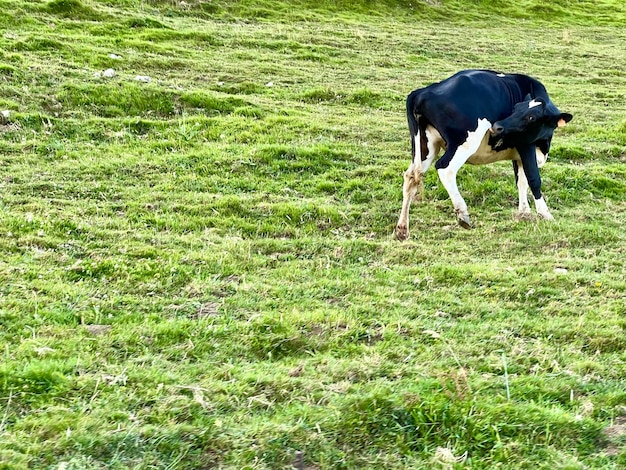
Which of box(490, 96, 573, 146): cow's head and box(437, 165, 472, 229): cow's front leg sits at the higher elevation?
box(490, 96, 573, 146): cow's head

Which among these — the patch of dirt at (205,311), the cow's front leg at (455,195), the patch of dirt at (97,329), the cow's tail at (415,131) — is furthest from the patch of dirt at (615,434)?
the cow's tail at (415,131)

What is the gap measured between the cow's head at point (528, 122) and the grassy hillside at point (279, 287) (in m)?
1.09

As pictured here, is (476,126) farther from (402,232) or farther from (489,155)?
(402,232)

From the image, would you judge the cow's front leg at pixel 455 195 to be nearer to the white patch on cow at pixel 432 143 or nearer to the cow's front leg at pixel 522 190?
the white patch on cow at pixel 432 143

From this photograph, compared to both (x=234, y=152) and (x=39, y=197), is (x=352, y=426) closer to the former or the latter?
(x=39, y=197)

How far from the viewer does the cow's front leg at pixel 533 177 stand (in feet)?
28.0

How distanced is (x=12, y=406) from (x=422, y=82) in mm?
15759

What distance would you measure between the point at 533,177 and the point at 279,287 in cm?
433

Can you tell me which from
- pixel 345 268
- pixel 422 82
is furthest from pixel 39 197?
pixel 422 82

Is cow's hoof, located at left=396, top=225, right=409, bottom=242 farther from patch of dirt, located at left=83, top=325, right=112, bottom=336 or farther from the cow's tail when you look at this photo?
patch of dirt, located at left=83, top=325, right=112, bottom=336

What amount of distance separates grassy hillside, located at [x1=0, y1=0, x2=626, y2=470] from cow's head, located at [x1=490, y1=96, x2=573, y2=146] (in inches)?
42.9

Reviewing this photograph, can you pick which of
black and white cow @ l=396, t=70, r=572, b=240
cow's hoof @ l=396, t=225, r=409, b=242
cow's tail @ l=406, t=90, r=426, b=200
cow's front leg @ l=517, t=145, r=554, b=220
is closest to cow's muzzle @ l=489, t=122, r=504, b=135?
black and white cow @ l=396, t=70, r=572, b=240

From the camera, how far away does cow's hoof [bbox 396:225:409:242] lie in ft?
25.8

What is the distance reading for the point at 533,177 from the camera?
8.55 meters
